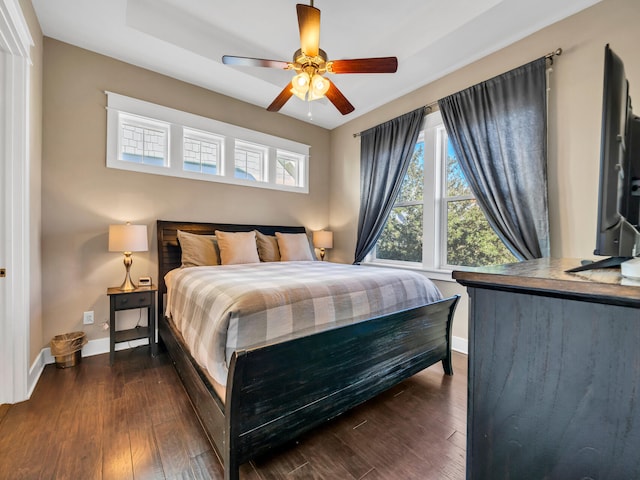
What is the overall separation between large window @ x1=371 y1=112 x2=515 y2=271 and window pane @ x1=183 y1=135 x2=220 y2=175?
2.45 m

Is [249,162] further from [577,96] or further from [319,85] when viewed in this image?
[577,96]

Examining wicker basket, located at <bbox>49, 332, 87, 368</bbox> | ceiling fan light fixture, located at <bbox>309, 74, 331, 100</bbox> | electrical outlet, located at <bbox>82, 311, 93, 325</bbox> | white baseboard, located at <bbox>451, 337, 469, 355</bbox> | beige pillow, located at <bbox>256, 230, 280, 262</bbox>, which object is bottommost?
white baseboard, located at <bbox>451, 337, 469, 355</bbox>

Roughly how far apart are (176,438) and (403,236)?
10.1 ft

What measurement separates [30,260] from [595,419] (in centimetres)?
314

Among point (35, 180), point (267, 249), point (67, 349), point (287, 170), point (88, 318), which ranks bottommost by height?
point (67, 349)

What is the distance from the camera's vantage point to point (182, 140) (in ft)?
10.9

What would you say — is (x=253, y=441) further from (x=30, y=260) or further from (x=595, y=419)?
(x=30, y=260)

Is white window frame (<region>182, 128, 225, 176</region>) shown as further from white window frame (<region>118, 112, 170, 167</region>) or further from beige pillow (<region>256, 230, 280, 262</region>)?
beige pillow (<region>256, 230, 280, 262</region>)

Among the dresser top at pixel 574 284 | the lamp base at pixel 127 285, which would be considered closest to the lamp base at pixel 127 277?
the lamp base at pixel 127 285

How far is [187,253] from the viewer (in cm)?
301

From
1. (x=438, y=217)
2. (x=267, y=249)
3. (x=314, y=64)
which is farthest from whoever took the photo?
(x=267, y=249)

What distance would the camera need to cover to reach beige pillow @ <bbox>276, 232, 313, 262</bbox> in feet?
11.6

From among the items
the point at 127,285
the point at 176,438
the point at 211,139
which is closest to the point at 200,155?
the point at 211,139

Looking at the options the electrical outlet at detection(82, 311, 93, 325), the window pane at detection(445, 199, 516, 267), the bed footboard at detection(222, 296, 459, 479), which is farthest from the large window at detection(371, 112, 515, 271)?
the electrical outlet at detection(82, 311, 93, 325)
